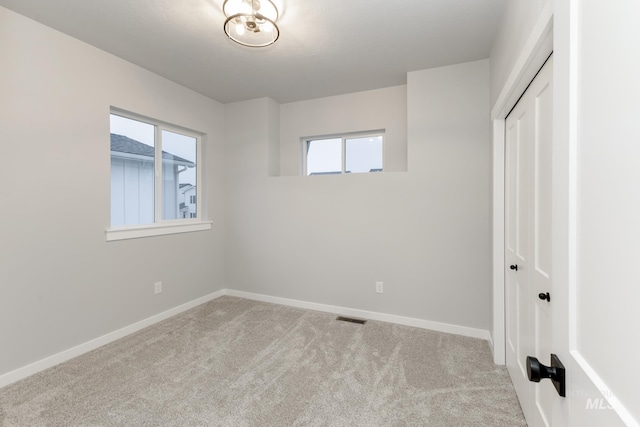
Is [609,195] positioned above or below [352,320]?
above

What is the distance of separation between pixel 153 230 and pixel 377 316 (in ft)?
8.36

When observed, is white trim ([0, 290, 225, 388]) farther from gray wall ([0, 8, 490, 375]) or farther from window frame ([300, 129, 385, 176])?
window frame ([300, 129, 385, 176])

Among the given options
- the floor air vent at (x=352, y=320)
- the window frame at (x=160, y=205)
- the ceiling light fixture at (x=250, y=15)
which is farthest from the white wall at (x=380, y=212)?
the ceiling light fixture at (x=250, y=15)

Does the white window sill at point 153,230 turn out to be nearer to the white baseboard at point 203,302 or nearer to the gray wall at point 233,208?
the gray wall at point 233,208

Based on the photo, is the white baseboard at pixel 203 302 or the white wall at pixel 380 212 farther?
the white wall at pixel 380 212

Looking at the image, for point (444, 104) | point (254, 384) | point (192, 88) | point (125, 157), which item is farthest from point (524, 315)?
point (192, 88)

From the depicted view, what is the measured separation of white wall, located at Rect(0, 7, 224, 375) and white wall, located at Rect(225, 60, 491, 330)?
1139mm

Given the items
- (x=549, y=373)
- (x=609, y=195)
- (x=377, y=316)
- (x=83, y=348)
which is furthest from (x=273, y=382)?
(x=609, y=195)

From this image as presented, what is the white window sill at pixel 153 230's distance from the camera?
8.70ft

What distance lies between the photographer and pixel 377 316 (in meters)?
3.13

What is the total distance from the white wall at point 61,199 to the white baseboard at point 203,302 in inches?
2.1

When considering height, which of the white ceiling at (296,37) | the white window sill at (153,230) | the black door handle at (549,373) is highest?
the white ceiling at (296,37)

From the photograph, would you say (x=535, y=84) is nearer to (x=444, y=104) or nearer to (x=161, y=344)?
(x=444, y=104)

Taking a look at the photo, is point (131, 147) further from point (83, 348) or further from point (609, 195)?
point (609, 195)
